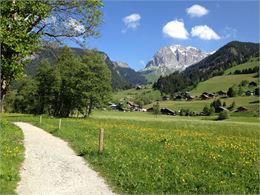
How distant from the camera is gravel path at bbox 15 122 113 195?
Result: 522 inches

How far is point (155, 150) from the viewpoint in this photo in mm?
22297

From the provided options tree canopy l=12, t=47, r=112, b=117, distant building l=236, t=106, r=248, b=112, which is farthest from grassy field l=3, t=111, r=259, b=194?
distant building l=236, t=106, r=248, b=112

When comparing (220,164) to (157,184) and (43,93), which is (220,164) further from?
(43,93)

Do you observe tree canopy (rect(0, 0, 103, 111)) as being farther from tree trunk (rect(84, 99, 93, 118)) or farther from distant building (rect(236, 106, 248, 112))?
distant building (rect(236, 106, 248, 112))

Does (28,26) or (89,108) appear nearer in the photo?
(28,26)

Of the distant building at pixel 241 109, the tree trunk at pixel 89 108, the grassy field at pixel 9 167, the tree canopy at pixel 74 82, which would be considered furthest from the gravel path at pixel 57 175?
the distant building at pixel 241 109

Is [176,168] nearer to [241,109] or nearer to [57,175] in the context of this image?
[57,175]

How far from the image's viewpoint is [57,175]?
614 inches

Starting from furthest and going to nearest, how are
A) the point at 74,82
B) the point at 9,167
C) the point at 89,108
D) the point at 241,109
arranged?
the point at 241,109
the point at 89,108
the point at 74,82
the point at 9,167

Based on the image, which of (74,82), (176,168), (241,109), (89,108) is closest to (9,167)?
(176,168)

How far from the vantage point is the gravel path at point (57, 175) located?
13.3 metres

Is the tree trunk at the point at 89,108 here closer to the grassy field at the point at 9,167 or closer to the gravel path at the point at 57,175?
the gravel path at the point at 57,175

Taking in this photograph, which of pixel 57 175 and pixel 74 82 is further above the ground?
pixel 74 82

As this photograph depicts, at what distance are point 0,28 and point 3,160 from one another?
308 inches
